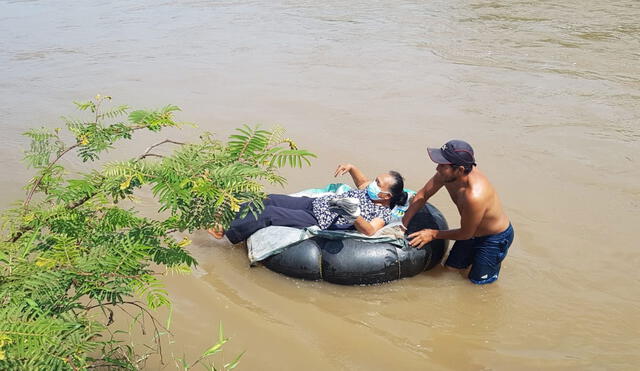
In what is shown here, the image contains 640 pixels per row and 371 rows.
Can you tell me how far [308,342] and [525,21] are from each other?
1357cm

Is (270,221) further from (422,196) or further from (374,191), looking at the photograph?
(422,196)

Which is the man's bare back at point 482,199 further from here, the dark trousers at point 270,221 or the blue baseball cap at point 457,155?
the dark trousers at point 270,221

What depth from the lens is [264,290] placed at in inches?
198

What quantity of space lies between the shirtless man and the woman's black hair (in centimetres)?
29

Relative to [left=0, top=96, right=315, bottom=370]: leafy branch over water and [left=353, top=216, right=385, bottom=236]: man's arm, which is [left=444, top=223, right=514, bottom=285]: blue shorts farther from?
[left=0, top=96, right=315, bottom=370]: leafy branch over water

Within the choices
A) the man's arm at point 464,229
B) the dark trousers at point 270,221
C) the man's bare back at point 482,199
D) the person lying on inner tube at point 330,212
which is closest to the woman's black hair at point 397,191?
the person lying on inner tube at point 330,212

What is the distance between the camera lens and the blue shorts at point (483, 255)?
4.88 meters

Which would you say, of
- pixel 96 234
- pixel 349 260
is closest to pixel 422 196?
pixel 349 260

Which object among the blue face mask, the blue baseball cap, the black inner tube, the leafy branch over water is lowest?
the black inner tube

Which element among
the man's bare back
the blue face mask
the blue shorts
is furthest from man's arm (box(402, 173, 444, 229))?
the blue shorts

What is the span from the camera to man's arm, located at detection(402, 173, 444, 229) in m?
4.87

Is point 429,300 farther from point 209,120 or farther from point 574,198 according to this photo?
point 209,120

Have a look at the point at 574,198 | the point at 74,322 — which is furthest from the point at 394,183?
the point at 74,322

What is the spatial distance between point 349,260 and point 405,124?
14.3ft
